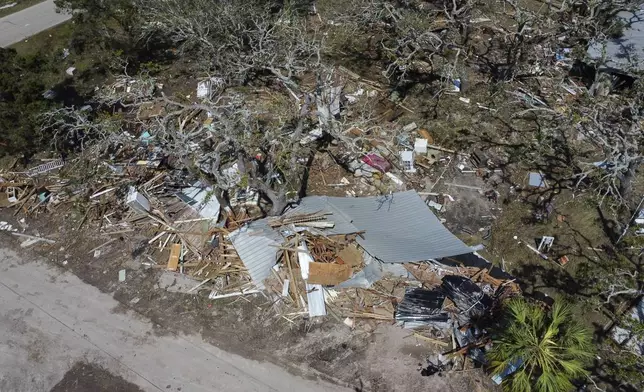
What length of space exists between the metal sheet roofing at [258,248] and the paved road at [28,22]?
1994cm

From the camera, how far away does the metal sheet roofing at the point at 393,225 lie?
11.8 metres

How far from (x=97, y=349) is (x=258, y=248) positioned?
192 inches

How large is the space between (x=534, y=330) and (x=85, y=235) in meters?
13.1

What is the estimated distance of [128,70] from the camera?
20422mm

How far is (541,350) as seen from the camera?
29.1ft

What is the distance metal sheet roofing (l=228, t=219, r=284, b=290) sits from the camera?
1209cm

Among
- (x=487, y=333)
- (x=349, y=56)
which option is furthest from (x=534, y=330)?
(x=349, y=56)

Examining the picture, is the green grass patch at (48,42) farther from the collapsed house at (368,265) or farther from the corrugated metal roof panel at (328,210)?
the collapsed house at (368,265)

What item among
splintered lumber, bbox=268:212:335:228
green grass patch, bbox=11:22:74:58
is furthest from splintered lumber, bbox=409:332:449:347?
green grass patch, bbox=11:22:74:58

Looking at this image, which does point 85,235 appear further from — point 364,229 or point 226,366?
point 364,229

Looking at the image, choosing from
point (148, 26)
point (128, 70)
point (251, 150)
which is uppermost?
point (148, 26)

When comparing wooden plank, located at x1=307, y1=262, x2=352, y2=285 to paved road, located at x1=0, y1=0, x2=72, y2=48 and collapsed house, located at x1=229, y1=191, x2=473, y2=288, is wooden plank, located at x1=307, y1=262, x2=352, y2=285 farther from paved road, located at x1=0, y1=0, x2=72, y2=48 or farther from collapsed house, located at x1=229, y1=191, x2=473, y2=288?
paved road, located at x1=0, y1=0, x2=72, y2=48

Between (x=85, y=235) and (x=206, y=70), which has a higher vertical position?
(x=206, y=70)

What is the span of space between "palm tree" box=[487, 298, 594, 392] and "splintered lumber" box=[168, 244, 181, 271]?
340 inches
